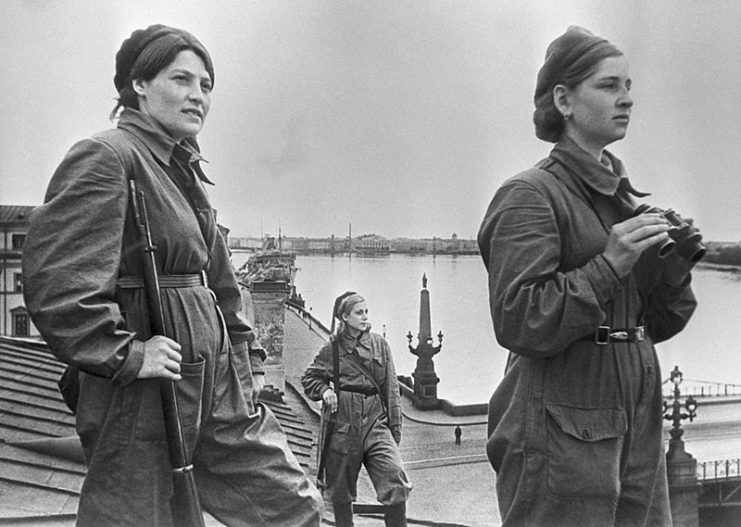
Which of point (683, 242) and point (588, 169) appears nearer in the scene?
point (683, 242)

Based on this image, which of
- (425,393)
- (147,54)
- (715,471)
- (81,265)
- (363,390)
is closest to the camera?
(81,265)

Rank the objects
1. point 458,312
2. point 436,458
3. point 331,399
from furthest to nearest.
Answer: point 436,458
point 458,312
point 331,399

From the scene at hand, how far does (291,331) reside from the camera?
216 inches

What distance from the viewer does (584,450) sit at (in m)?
1.67

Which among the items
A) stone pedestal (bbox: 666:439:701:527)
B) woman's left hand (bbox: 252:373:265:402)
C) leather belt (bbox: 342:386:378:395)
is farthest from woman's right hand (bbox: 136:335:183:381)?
stone pedestal (bbox: 666:439:701:527)

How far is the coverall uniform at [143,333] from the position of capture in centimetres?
154

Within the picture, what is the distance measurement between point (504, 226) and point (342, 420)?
2.28 meters

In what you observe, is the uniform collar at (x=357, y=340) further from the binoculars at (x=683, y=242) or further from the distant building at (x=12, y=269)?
the binoculars at (x=683, y=242)

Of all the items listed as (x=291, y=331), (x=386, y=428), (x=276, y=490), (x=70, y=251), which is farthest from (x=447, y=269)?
(x=70, y=251)

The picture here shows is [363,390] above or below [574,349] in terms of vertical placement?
below

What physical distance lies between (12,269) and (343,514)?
1997mm

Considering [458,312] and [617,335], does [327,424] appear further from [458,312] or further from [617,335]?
[617,335]

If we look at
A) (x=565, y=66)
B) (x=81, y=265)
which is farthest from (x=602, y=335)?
(x=81, y=265)

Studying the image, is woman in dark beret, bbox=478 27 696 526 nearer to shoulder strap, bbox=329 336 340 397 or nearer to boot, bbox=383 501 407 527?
boot, bbox=383 501 407 527
